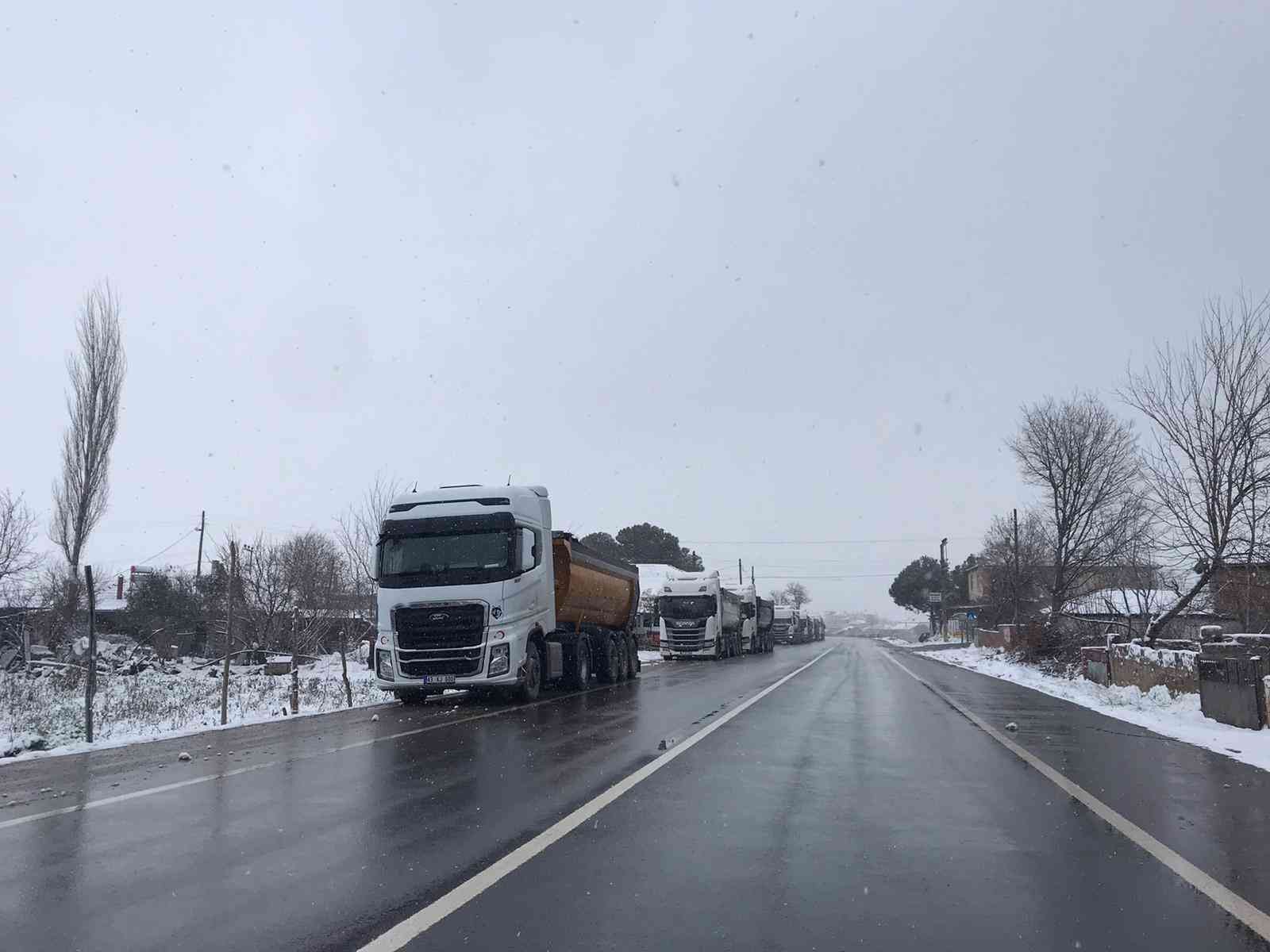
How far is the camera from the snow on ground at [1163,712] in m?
12.0

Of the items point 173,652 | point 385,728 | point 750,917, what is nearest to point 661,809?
point 750,917

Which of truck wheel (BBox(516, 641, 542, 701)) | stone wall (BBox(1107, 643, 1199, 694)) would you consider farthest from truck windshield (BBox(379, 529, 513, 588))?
stone wall (BBox(1107, 643, 1199, 694))

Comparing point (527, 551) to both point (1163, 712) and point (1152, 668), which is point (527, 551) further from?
point (1152, 668)

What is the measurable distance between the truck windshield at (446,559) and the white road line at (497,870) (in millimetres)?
7362

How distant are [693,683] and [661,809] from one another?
57.1ft

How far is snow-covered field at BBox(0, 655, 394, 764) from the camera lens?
13.4 metres

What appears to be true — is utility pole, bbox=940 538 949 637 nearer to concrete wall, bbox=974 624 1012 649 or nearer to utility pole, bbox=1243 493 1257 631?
concrete wall, bbox=974 624 1012 649

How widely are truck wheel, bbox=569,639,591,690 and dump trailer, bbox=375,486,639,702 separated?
1.63m

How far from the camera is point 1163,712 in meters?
16.6

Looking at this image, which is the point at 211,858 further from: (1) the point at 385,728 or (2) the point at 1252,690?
(2) the point at 1252,690

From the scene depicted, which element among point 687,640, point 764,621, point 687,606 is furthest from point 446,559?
point 764,621

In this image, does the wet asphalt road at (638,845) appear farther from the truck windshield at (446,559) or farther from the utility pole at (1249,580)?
the utility pole at (1249,580)

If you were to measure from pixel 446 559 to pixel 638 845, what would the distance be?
11429mm

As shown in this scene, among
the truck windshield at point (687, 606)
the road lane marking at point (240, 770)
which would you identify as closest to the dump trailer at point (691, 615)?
the truck windshield at point (687, 606)
